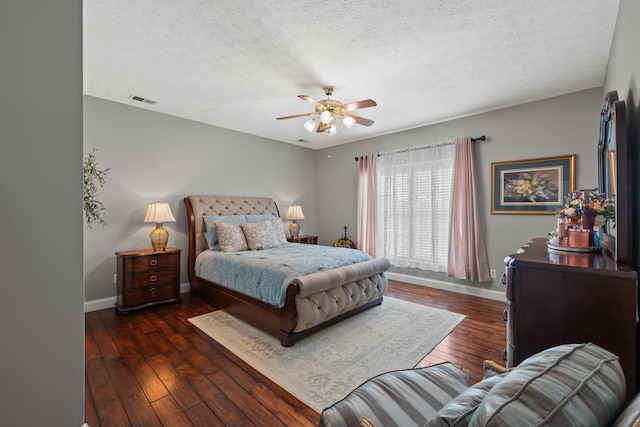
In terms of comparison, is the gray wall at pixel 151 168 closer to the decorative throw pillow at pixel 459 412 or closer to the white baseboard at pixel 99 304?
the white baseboard at pixel 99 304

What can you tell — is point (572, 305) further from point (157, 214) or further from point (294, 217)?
point (294, 217)

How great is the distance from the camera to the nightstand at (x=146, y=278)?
3.33 meters

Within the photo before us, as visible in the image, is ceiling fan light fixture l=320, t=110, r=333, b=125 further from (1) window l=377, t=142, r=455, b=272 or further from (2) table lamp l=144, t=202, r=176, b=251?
(2) table lamp l=144, t=202, r=176, b=251

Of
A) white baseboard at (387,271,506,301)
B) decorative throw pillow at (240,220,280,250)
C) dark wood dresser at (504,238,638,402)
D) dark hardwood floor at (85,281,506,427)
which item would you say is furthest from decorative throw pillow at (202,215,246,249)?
dark wood dresser at (504,238,638,402)

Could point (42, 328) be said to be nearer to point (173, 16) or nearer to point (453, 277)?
point (173, 16)

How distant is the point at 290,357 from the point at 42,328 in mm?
1662

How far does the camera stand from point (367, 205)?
525 cm

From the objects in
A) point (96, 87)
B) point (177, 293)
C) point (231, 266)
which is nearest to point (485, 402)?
point (231, 266)

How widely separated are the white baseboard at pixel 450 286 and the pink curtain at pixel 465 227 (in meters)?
0.18

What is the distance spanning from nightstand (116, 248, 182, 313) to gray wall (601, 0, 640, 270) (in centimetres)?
425

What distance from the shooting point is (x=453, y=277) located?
4270 mm

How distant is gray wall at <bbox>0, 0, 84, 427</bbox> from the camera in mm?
1208

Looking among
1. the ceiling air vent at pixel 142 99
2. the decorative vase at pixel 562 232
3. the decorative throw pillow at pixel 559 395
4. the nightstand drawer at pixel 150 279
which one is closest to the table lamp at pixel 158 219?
the nightstand drawer at pixel 150 279

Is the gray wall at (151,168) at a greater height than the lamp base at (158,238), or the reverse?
the gray wall at (151,168)
